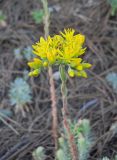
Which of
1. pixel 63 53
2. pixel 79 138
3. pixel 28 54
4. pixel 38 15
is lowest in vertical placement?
pixel 79 138

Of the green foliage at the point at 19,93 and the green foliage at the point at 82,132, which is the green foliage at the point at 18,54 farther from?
the green foliage at the point at 82,132

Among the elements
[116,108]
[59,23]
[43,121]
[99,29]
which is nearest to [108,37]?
[99,29]

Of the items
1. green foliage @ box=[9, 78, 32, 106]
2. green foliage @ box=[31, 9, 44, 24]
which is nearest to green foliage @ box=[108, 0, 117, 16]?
green foliage @ box=[31, 9, 44, 24]

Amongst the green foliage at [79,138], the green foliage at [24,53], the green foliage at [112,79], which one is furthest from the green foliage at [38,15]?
the green foliage at [79,138]

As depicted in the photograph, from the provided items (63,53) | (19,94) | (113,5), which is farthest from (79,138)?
(113,5)

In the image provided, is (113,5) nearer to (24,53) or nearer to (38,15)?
(38,15)

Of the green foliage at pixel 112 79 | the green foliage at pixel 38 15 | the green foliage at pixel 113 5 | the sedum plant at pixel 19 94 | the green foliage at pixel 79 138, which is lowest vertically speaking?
the green foliage at pixel 79 138

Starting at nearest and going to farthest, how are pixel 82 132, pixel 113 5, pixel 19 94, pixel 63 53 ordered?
pixel 63 53 < pixel 82 132 < pixel 19 94 < pixel 113 5

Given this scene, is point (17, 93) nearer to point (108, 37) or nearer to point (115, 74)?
point (115, 74)
